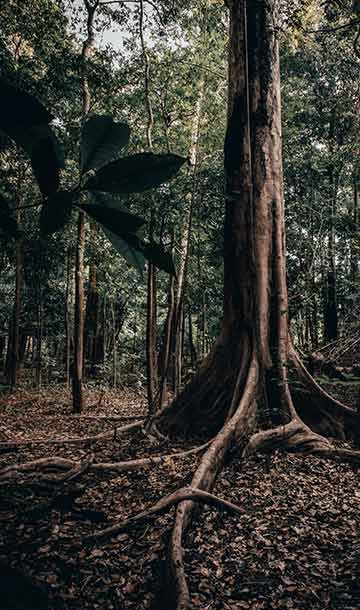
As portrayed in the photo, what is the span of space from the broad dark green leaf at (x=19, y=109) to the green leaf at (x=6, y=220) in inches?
4.8

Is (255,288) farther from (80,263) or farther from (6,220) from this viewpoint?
(6,220)

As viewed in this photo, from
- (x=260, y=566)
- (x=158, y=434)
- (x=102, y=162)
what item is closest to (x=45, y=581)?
(x=260, y=566)

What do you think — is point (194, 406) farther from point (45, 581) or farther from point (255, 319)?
point (45, 581)

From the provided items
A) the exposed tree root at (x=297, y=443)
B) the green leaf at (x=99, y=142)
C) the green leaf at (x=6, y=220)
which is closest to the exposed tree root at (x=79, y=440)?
the exposed tree root at (x=297, y=443)

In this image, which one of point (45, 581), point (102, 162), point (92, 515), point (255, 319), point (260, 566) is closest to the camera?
point (102, 162)

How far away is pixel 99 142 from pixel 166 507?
9.65 ft

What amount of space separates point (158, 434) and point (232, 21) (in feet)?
17.1

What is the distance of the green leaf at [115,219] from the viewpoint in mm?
616

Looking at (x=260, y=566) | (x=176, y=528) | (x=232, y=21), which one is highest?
(x=232, y=21)

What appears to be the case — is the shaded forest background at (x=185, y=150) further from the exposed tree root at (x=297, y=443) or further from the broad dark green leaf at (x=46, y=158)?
the broad dark green leaf at (x=46, y=158)

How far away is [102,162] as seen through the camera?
64 cm

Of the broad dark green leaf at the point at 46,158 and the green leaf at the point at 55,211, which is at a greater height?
the broad dark green leaf at the point at 46,158

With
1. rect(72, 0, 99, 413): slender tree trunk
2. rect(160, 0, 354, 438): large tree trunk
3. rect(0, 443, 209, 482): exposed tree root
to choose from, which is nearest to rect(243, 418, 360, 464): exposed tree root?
rect(160, 0, 354, 438): large tree trunk

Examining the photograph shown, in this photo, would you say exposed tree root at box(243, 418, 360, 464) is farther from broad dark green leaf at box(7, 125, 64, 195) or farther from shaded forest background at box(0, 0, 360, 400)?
broad dark green leaf at box(7, 125, 64, 195)
